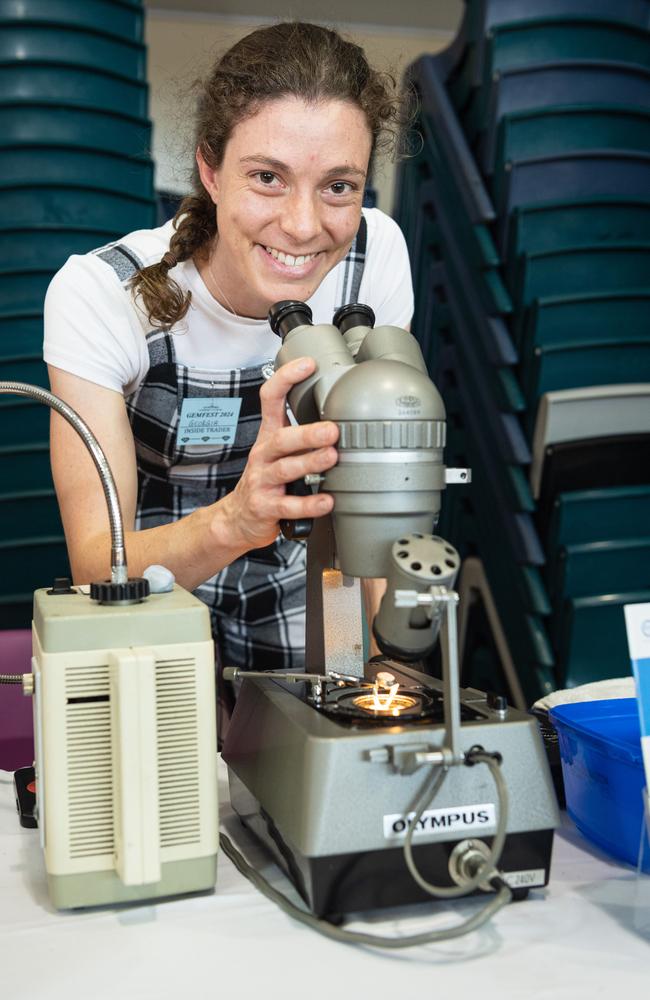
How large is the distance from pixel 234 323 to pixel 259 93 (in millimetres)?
340

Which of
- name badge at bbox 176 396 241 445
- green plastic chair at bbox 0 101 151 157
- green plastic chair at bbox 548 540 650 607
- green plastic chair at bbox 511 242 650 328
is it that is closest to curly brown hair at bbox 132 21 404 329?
name badge at bbox 176 396 241 445

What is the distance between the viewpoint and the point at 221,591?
1621mm

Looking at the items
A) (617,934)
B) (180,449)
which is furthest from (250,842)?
(180,449)

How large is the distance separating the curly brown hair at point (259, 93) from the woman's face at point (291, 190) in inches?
0.8

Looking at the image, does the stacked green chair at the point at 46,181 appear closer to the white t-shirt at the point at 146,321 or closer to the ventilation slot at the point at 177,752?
the white t-shirt at the point at 146,321

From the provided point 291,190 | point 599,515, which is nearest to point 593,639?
point 599,515

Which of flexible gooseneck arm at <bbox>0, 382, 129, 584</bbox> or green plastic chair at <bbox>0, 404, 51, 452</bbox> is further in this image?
green plastic chair at <bbox>0, 404, 51, 452</bbox>

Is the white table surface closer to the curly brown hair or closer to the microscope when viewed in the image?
the microscope

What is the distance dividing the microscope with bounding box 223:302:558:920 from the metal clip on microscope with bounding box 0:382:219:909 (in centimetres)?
8

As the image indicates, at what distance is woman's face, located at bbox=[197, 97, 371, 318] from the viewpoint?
1124 millimetres

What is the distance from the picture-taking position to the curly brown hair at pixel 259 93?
1157 millimetres

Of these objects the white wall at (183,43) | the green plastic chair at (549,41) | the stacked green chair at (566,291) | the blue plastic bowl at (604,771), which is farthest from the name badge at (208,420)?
the white wall at (183,43)

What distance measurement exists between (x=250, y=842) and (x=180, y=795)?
182 mm

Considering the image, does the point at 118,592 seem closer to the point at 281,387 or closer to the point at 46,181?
the point at 281,387
